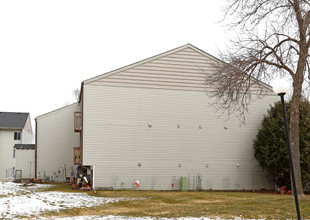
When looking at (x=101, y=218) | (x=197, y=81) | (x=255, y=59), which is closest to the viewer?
(x=101, y=218)

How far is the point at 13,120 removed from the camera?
122 feet

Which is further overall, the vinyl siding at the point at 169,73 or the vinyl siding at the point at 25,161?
the vinyl siding at the point at 25,161

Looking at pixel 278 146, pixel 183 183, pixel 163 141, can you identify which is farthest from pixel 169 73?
pixel 278 146

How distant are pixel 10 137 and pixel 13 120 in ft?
6.63

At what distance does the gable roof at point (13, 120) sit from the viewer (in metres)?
36.3

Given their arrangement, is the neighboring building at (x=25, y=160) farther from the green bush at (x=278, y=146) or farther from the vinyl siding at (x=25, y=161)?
the green bush at (x=278, y=146)

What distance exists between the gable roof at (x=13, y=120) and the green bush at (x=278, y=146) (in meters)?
25.0

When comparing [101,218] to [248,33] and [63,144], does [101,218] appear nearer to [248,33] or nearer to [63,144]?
[248,33]

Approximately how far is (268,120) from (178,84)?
5699 mm

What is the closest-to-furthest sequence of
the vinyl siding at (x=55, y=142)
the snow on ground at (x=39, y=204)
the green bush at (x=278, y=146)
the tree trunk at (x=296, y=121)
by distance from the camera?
the snow on ground at (x=39, y=204)
the tree trunk at (x=296, y=121)
the green bush at (x=278, y=146)
the vinyl siding at (x=55, y=142)

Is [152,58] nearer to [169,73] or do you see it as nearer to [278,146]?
[169,73]

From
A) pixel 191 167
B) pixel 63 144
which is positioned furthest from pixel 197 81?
pixel 63 144

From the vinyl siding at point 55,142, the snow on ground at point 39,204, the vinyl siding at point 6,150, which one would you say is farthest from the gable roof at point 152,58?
the vinyl siding at point 6,150

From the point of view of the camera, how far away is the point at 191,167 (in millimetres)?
20875
